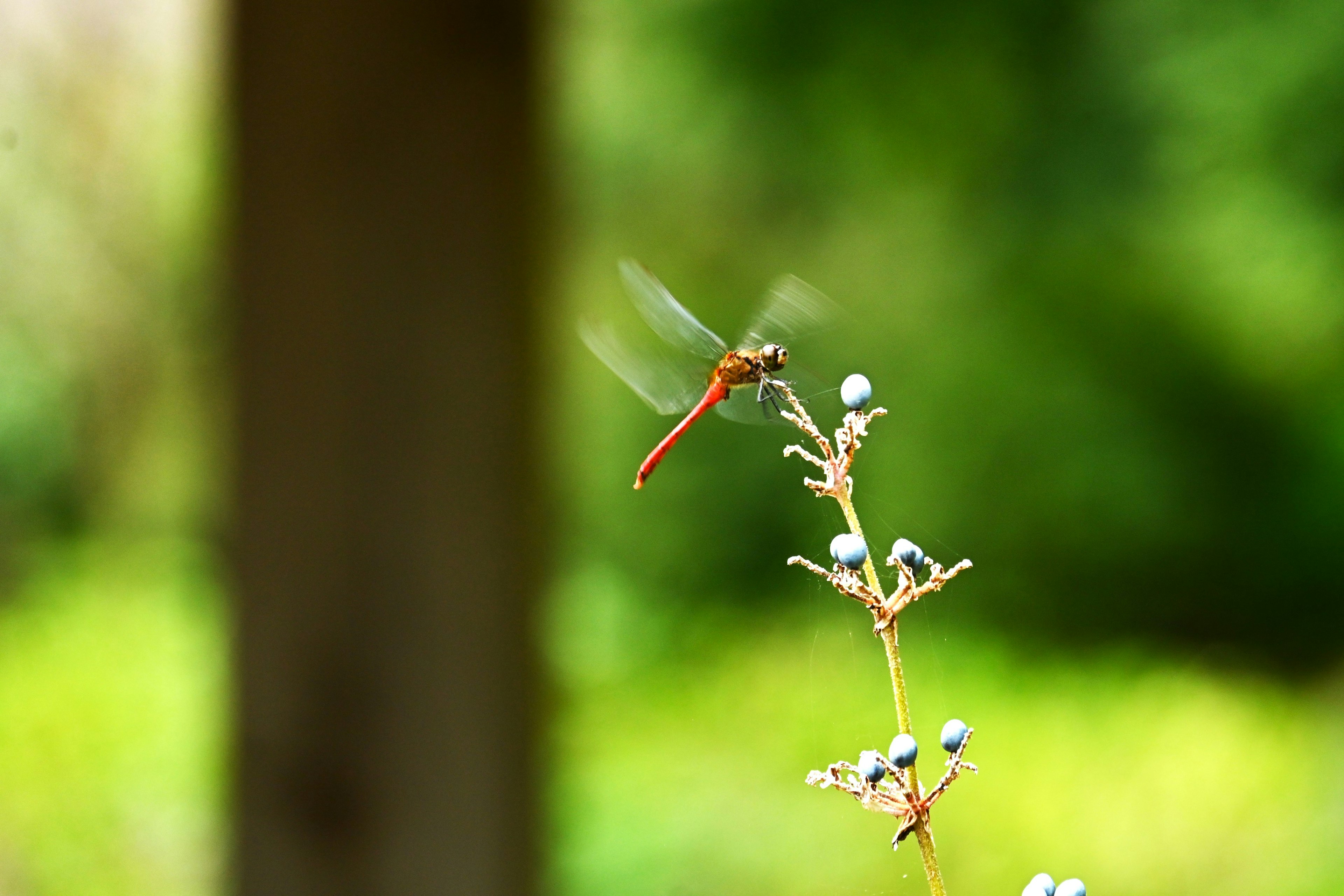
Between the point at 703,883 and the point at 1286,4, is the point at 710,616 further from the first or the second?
the point at 1286,4

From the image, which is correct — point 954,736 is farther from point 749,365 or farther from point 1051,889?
point 749,365

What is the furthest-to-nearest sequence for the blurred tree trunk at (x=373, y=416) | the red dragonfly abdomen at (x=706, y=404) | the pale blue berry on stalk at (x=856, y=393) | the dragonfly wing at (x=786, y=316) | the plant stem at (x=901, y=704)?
the blurred tree trunk at (x=373, y=416) → the red dragonfly abdomen at (x=706, y=404) → the dragonfly wing at (x=786, y=316) → the pale blue berry on stalk at (x=856, y=393) → the plant stem at (x=901, y=704)

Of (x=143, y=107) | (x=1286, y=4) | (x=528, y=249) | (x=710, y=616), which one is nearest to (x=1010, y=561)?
(x=710, y=616)

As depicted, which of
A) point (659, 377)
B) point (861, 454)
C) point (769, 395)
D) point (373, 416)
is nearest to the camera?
point (769, 395)

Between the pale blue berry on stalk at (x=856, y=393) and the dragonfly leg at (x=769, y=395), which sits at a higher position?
the dragonfly leg at (x=769, y=395)

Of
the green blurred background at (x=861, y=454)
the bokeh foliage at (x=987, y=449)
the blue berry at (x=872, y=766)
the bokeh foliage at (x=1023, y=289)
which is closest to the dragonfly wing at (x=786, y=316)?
the blue berry at (x=872, y=766)

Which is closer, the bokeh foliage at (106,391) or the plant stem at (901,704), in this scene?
the plant stem at (901,704)

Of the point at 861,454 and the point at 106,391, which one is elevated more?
the point at 106,391

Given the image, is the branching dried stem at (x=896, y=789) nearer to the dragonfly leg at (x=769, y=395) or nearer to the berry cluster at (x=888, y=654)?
the berry cluster at (x=888, y=654)

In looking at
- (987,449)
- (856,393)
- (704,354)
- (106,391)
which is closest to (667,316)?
(704,354)
